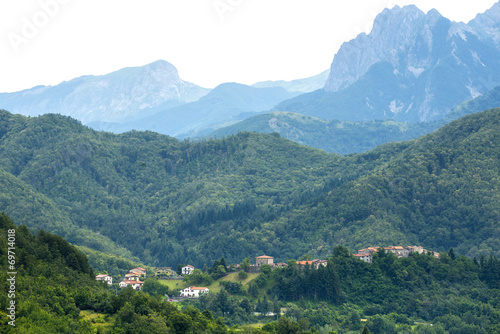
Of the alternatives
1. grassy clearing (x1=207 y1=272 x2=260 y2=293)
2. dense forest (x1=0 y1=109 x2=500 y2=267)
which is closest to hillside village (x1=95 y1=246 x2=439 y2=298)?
grassy clearing (x1=207 y1=272 x2=260 y2=293)

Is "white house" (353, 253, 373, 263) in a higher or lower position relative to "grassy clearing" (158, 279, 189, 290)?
higher

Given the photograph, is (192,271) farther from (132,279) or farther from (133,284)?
(133,284)

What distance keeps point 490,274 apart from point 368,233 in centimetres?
4127

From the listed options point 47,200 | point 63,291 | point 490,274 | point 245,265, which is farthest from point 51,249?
point 47,200

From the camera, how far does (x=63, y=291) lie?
7456 cm

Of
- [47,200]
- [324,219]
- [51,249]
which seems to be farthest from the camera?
[47,200]

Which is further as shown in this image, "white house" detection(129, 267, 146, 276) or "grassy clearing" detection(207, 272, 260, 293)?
"white house" detection(129, 267, 146, 276)

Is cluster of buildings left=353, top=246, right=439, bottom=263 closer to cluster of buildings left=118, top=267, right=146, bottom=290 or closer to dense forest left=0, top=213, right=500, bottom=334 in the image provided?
dense forest left=0, top=213, right=500, bottom=334

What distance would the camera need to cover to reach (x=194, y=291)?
385ft

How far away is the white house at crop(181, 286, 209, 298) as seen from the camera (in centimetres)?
11631

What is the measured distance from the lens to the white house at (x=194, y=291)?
11631cm

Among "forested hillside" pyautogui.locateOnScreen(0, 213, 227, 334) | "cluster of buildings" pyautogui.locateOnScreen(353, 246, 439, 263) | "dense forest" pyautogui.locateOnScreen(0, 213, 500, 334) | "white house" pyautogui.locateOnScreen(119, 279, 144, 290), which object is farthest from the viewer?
"cluster of buildings" pyautogui.locateOnScreen(353, 246, 439, 263)

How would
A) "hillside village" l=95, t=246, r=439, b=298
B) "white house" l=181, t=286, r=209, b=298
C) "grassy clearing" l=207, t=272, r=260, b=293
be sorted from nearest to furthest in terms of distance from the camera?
1. "white house" l=181, t=286, r=209, b=298
2. "hillside village" l=95, t=246, r=439, b=298
3. "grassy clearing" l=207, t=272, r=260, b=293

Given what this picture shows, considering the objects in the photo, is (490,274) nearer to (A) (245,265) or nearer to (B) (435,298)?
(B) (435,298)
